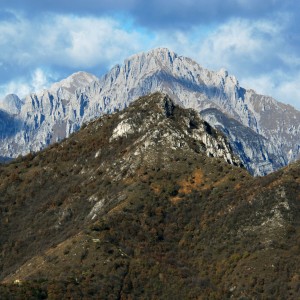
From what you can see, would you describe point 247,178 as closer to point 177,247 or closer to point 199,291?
point 177,247

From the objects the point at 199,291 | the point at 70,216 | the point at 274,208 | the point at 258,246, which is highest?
the point at 70,216

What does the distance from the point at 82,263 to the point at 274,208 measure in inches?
2117

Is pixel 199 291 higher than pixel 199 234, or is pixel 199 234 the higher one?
pixel 199 234

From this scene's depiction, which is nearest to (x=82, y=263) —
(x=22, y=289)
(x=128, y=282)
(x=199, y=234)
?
(x=128, y=282)

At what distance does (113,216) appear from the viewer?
577ft

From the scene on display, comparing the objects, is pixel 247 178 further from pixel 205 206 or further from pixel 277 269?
pixel 277 269

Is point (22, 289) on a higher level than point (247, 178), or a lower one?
lower

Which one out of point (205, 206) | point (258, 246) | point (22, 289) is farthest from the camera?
point (205, 206)

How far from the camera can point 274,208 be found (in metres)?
169

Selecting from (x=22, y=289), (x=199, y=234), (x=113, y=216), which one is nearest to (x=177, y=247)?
(x=199, y=234)

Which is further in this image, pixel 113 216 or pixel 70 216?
pixel 70 216

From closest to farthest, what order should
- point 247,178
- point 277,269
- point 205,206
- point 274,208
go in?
point 277,269
point 274,208
point 205,206
point 247,178

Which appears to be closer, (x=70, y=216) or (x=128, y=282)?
(x=128, y=282)

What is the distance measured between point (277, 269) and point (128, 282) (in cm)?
3528
